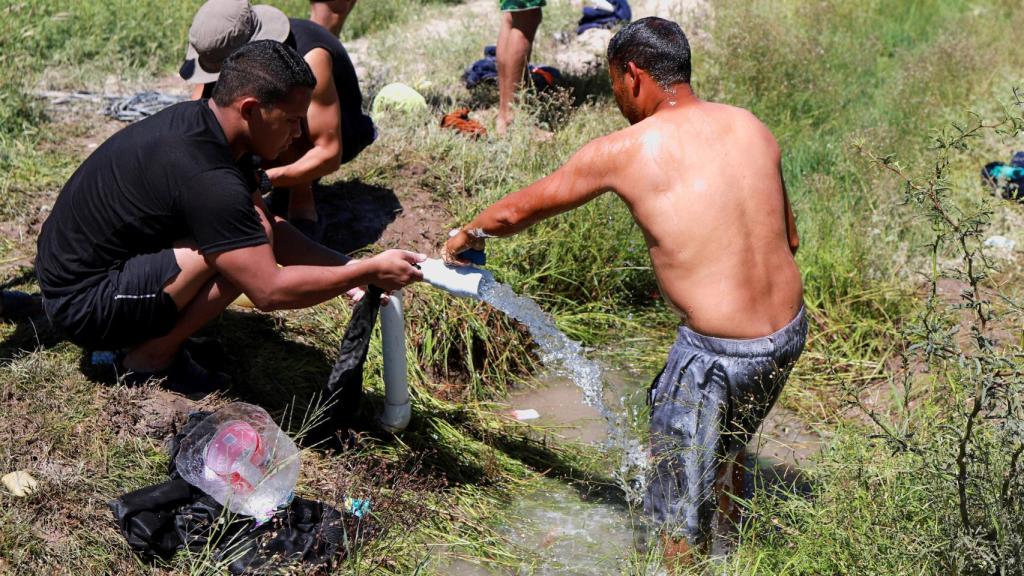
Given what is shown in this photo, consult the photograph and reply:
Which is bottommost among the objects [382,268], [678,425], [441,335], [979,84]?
[979,84]

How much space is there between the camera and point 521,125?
5.82m

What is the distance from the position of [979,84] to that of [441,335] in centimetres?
533

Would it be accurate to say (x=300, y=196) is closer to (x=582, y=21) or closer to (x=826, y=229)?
(x=826, y=229)

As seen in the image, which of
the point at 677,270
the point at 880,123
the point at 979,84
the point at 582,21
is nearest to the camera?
the point at 677,270

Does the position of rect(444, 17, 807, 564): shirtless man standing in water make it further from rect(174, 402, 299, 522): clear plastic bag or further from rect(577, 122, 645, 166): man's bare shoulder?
rect(174, 402, 299, 522): clear plastic bag

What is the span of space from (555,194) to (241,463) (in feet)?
4.30

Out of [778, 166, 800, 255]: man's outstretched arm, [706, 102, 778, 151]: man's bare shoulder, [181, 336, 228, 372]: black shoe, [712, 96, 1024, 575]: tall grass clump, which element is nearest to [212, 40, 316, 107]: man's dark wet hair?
[181, 336, 228, 372]: black shoe

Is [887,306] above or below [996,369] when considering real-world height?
below

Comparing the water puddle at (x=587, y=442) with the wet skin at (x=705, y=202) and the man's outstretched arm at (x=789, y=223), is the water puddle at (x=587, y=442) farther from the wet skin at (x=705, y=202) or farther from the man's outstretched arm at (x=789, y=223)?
the man's outstretched arm at (x=789, y=223)

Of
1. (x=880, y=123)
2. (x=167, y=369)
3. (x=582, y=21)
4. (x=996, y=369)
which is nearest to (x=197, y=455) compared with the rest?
(x=167, y=369)

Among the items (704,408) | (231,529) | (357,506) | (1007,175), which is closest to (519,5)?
(1007,175)

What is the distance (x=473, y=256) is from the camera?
3623mm

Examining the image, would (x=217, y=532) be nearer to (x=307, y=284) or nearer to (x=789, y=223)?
(x=307, y=284)

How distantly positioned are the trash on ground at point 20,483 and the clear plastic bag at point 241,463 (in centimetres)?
43
